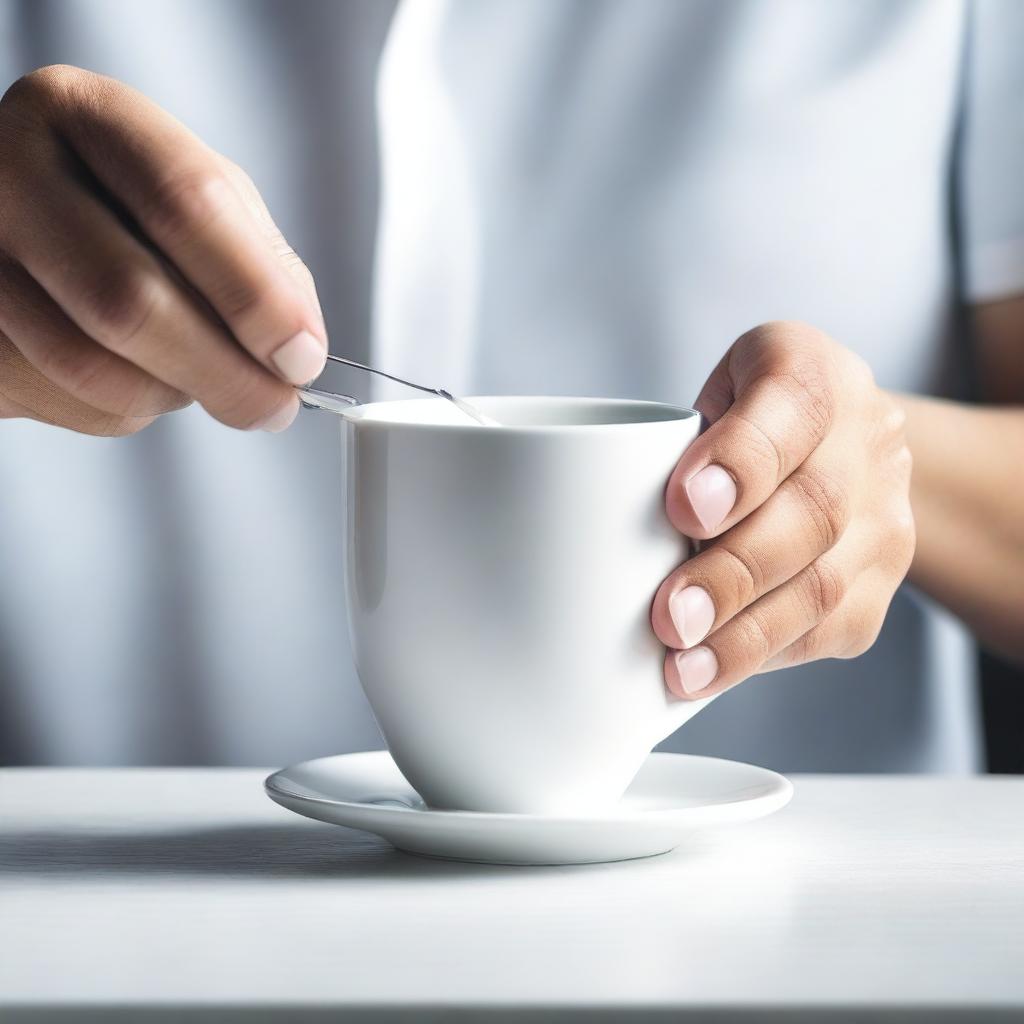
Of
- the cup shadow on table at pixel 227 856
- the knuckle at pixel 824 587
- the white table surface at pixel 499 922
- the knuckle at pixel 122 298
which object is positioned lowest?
the white table surface at pixel 499 922

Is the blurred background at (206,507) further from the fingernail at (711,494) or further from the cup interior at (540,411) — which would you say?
the fingernail at (711,494)

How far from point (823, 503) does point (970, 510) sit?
41cm

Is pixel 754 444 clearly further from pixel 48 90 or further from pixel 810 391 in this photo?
pixel 48 90

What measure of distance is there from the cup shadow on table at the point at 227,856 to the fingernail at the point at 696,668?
63mm

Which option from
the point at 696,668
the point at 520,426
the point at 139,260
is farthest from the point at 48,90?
the point at 696,668

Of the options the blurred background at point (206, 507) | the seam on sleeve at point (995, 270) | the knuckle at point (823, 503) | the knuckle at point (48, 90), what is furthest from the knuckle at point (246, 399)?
the seam on sleeve at point (995, 270)

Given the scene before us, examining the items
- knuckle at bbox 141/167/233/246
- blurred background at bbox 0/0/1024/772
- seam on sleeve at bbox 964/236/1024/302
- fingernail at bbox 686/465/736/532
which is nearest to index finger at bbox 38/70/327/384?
knuckle at bbox 141/167/233/246

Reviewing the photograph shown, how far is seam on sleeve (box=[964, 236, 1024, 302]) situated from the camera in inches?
38.3

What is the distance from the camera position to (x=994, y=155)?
0.99 meters

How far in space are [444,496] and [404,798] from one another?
0.15 metres

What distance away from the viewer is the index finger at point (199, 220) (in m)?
0.42

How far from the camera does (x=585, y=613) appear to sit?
0.45m

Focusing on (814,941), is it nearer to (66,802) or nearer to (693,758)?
(693,758)

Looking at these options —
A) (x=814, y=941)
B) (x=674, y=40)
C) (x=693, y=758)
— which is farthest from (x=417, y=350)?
(x=814, y=941)
